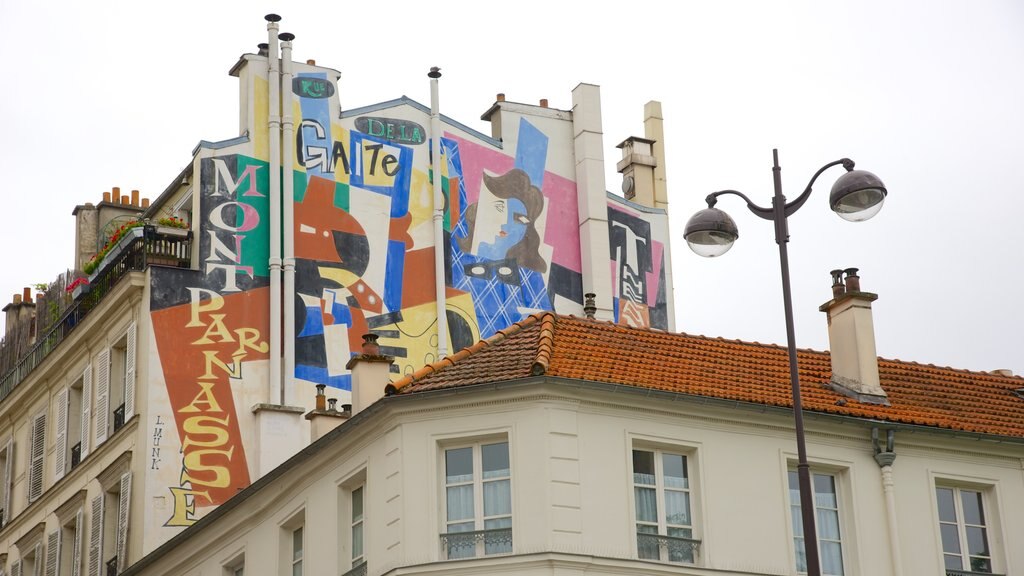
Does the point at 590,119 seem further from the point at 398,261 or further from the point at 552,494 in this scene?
the point at 552,494

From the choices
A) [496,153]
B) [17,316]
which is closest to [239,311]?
[496,153]

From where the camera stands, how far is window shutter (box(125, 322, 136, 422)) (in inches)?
1346

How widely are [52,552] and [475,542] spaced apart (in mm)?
16586

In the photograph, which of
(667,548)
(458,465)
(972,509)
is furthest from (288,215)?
(972,509)

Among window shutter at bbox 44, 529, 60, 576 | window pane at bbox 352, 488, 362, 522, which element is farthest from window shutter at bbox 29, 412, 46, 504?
window pane at bbox 352, 488, 362, 522

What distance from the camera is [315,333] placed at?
35.1 metres

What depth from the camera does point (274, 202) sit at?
35.5 metres

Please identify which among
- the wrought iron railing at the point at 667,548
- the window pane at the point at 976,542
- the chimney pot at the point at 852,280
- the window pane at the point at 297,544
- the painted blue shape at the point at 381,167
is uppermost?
the painted blue shape at the point at 381,167

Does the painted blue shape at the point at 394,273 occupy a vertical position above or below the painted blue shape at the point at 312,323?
above

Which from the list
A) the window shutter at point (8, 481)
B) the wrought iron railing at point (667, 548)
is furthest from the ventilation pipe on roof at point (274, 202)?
the wrought iron railing at point (667, 548)

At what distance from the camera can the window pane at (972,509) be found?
26.9m

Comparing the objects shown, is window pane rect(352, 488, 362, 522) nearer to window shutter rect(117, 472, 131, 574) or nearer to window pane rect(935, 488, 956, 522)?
window pane rect(935, 488, 956, 522)

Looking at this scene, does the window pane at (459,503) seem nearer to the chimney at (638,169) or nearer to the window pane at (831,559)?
the window pane at (831,559)

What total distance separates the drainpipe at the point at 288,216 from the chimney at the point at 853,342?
11.3 m
